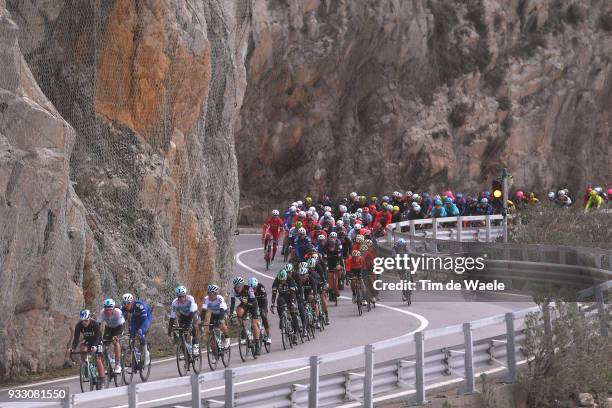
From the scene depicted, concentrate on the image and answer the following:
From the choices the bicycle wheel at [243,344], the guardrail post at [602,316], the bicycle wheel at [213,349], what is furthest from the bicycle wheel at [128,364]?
the guardrail post at [602,316]

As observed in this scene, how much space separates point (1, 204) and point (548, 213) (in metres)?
18.5

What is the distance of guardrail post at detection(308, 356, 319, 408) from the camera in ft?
45.0

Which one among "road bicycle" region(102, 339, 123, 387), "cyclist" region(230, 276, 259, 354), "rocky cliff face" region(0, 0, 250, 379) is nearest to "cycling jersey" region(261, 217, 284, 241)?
"rocky cliff face" region(0, 0, 250, 379)

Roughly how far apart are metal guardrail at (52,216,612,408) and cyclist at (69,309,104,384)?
9.73 feet

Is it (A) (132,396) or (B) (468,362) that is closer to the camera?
(A) (132,396)

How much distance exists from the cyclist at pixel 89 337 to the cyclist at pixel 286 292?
5.27 meters

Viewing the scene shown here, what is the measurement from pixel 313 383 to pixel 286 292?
32.2 feet

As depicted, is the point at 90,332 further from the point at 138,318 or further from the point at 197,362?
the point at 197,362

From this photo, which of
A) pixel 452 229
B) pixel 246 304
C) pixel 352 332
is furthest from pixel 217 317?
pixel 452 229

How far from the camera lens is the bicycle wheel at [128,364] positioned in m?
19.6

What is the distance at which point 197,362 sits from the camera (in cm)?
2073

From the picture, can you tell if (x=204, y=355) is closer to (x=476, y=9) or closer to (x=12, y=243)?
(x=12, y=243)

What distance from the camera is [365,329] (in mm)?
25547

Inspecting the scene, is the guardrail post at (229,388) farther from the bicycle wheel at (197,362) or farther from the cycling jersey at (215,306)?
the cycling jersey at (215,306)
